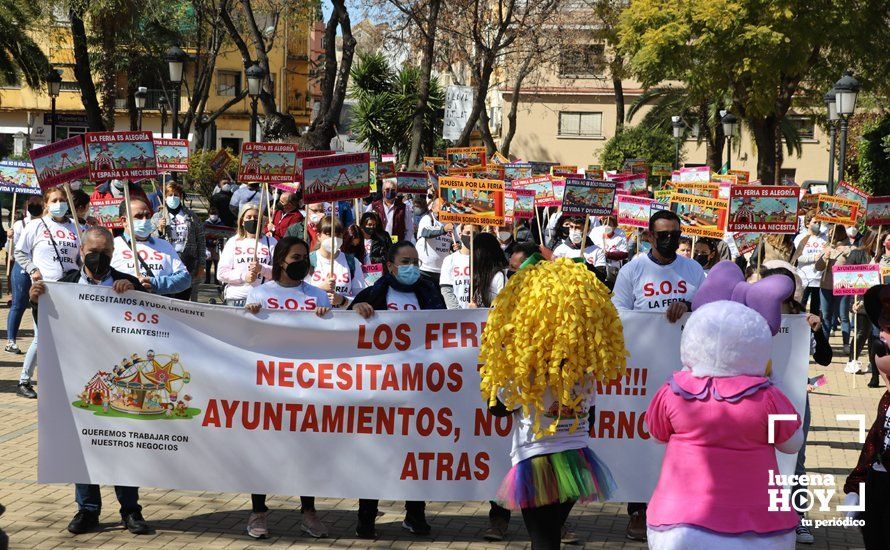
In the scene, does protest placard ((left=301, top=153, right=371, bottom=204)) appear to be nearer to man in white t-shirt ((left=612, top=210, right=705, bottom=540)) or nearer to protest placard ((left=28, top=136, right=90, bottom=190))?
protest placard ((left=28, top=136, right=90, bottom=190))

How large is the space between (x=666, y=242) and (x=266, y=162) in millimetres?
5740

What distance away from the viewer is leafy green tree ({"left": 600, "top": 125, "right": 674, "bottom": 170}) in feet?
164

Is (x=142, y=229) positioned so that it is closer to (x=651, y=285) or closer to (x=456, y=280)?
(x=456, y=280)

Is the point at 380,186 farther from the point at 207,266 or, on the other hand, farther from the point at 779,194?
the point at 779,194

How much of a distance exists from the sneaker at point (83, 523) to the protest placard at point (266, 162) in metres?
5.77

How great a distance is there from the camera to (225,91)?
229 ft

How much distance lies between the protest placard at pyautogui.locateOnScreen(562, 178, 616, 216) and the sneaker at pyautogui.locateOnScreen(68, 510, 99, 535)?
6924 mm

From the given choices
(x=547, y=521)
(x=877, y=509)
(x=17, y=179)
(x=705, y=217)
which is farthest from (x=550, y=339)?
(x=17, y=179)

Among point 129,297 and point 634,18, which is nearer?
point 129,297

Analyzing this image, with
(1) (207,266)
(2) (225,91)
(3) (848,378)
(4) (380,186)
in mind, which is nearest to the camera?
(3) (848,378)

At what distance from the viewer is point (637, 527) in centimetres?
738

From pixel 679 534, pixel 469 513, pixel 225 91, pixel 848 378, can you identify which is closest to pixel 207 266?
pixel 848 378

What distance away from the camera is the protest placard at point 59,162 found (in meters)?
8.65

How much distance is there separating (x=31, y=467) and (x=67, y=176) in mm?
2083
